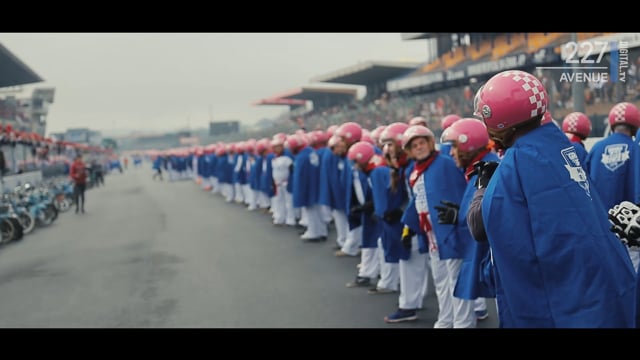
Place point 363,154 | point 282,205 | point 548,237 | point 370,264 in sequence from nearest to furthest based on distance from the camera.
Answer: point 548,237 < point 363,154 < point 370,264 < point 282,205

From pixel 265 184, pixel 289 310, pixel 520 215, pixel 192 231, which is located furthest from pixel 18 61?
pixel 520 215

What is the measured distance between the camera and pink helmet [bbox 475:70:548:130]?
111 inches

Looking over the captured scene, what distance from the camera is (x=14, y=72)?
24.5m

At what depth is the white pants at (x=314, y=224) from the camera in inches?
508

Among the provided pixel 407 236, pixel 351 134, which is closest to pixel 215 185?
pixel 351 134

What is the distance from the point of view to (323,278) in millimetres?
8773

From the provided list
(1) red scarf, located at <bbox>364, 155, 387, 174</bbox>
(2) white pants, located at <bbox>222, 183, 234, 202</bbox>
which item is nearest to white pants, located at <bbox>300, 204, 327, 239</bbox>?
(1) red scarf, located at <bbox>364, 155, 387, 174</bbox>

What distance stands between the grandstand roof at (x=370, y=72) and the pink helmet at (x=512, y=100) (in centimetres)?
3361

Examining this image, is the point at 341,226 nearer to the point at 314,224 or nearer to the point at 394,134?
the point at 314,224

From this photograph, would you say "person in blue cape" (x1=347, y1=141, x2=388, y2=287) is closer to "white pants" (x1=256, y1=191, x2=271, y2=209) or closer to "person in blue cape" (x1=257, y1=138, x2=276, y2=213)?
"person in blue cape" (x1=257, y1=138, x2=276, y2=213)

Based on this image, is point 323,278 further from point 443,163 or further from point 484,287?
point 484,287

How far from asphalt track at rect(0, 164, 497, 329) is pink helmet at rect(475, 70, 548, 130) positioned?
3.87m

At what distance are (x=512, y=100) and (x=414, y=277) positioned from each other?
166 inches

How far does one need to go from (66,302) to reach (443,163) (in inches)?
204
